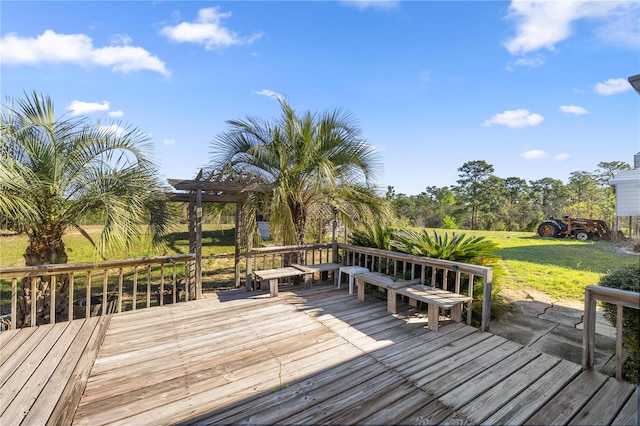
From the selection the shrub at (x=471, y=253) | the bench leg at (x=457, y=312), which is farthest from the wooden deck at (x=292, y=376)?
the shrub at (x=471, y=253)

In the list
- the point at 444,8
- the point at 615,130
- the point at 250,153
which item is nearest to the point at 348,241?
the point at 250,153

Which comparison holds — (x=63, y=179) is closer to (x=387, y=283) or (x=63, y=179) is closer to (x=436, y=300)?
(x=387, y=283)

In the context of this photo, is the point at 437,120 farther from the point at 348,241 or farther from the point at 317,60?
the point at 348,241

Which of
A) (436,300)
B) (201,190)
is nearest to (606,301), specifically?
(436,300)

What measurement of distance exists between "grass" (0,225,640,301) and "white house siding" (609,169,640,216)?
1.62 m

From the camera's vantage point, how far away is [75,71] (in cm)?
548

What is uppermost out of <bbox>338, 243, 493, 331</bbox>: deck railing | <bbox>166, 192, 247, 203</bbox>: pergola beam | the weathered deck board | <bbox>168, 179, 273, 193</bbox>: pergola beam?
<bbox>168, 179, 273, 193</bbox>: pergola beam

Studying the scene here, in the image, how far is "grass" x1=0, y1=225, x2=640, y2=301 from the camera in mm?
5059

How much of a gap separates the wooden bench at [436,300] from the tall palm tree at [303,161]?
178 cm

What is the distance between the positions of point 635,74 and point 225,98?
7622 mm

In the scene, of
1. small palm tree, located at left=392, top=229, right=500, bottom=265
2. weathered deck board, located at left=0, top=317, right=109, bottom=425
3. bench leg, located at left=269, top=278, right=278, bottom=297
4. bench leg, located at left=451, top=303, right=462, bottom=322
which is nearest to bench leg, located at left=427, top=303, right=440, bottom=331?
bench leg, located at left=451, top=303, right=462, bottom=322

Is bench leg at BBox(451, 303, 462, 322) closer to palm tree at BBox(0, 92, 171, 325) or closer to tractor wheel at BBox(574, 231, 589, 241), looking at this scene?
palm tree at BBox(0, 92, 171, 325)

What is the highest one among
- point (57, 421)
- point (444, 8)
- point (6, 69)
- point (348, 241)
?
point (444, 8)

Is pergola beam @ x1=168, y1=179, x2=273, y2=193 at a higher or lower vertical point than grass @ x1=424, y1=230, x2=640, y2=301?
higher
